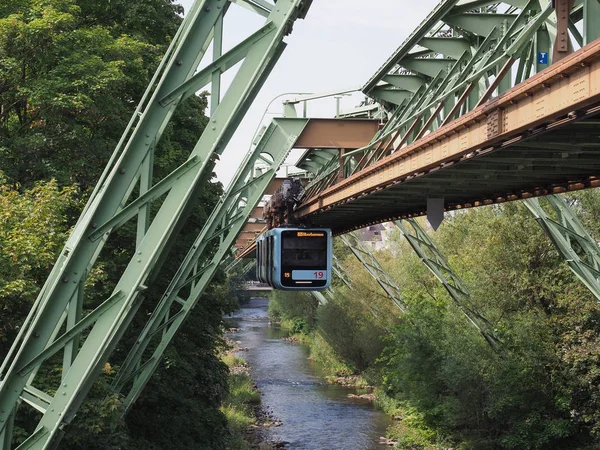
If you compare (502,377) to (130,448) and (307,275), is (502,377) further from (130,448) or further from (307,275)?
(130,448)

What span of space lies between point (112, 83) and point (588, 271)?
34.0ft

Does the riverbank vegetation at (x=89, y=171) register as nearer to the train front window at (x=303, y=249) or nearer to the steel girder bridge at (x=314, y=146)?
the steel girder bridge at (x=314, y=146)

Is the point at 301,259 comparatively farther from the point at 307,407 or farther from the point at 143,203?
the point at 143,203

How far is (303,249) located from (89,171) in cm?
691

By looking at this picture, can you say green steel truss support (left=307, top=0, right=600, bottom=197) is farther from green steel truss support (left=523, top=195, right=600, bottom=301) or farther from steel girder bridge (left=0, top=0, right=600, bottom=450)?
green steel truss support (left=523, top=195, right=600, bottom=301)

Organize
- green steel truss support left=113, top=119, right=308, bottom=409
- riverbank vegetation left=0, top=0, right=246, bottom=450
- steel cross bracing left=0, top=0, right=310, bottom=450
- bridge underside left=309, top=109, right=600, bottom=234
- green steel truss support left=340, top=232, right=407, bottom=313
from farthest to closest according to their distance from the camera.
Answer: green steel truss support left=340, top=232, right=407, bottom=313
green steel truss support left=113, top=119, right=308, bottom=409
riverbank vegetation left=0, top=0, right=246, bottom=450
bridge underside left=309, top=109, right=600, bottom=234
steel cross bracing left=0, top=0, right=310, bottom=450

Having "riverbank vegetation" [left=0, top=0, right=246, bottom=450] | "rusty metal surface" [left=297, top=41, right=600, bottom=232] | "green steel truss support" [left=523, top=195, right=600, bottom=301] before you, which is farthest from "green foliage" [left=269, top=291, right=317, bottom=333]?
"rusty metal surface" [left=297, top=41, right=600, bottom=232]

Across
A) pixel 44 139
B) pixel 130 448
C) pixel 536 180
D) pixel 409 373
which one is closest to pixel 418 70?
Answer: pixel 536 180

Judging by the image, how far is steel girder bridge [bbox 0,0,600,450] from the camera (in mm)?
5609

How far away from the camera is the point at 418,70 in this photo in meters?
18.0

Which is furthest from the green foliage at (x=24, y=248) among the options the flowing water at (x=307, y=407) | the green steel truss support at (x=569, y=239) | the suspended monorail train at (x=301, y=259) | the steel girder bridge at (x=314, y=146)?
the flowing water at (x=307, y=407)

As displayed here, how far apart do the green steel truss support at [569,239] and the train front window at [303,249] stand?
5559 millimetres

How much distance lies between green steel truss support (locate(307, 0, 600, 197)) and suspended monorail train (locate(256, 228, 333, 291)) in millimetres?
2714

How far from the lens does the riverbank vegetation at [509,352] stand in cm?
2070
